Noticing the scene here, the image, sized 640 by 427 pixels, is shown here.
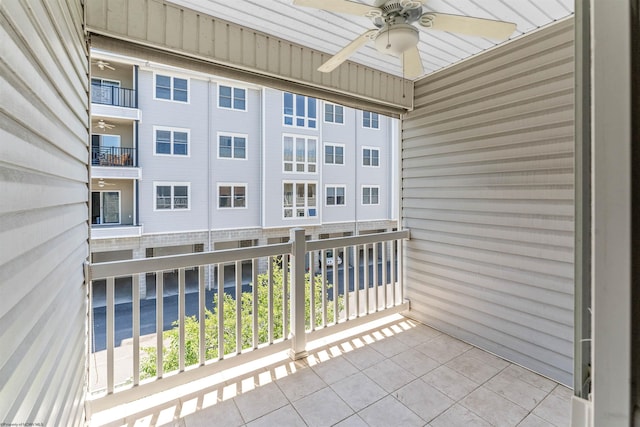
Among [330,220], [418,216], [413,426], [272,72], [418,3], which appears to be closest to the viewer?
[418,3]

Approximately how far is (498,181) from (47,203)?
293 cm

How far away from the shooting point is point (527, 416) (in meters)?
1.93

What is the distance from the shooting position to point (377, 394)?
212 centimetres

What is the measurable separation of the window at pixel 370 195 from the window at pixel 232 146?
4.54m

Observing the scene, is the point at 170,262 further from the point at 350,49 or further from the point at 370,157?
the point at 370,157

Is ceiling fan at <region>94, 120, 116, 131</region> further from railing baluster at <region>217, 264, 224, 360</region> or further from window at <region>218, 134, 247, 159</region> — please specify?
railing baluster at <region>217, 264, 224, 360</region>

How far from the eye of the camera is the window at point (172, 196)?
816 centimetres

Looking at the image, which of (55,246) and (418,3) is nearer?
(55,246)

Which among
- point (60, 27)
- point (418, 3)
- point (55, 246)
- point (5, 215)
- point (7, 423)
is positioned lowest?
point (7, 423)

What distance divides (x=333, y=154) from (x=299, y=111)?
5.94ft

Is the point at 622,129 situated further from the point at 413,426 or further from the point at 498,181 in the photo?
the point at 498,181

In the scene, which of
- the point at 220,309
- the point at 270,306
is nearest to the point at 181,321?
the point at 220,309

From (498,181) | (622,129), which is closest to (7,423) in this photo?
(622,129)

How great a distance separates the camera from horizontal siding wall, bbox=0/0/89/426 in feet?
2.31
